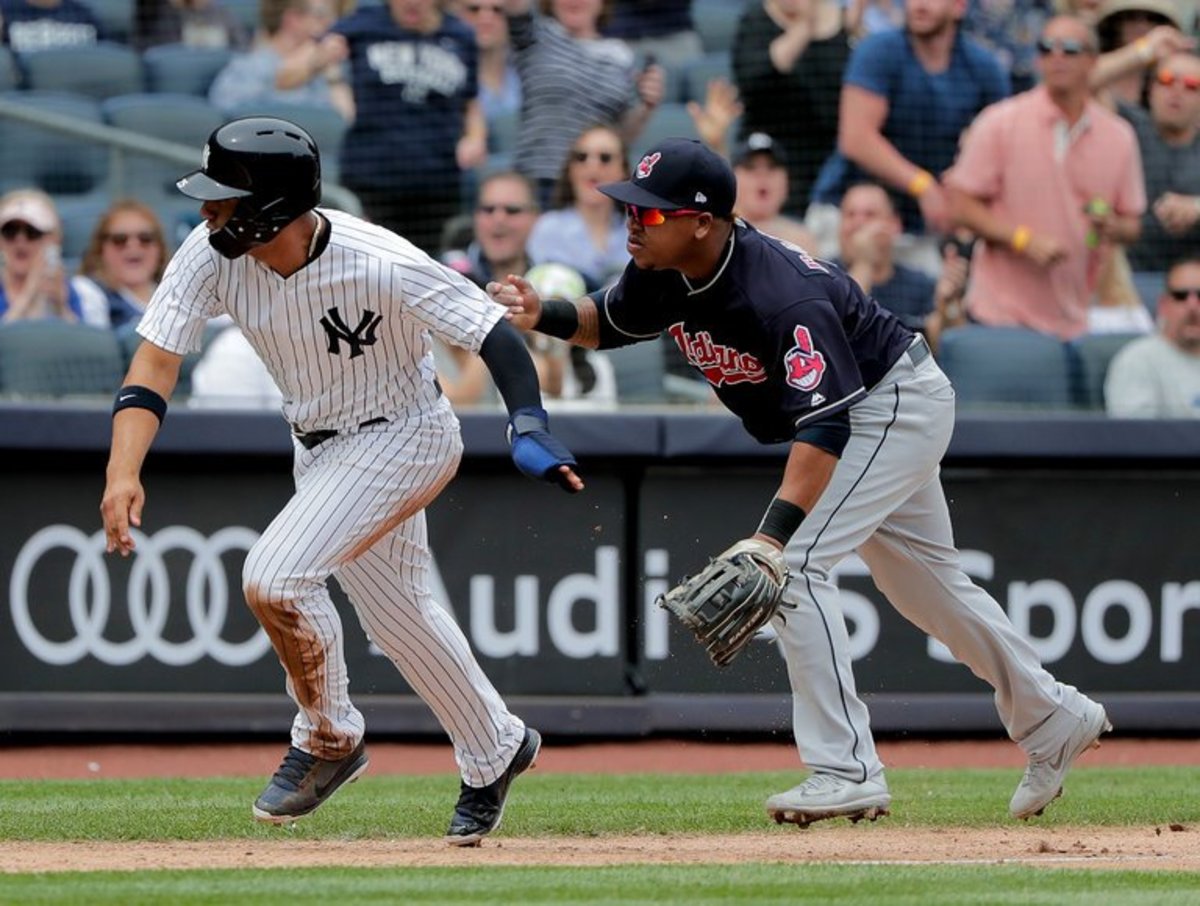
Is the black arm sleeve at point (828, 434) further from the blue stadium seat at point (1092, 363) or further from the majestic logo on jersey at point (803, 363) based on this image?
the blue stadium seat at point (1092, 363)

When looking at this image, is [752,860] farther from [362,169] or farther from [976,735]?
[362,169]

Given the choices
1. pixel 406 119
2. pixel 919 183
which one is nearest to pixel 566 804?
pixel 919 183

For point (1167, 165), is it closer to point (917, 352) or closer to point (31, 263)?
point (917, 352)

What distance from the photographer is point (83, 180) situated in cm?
1048

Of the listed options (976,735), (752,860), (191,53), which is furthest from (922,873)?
(191,53)

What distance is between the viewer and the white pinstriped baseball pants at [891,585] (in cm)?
552

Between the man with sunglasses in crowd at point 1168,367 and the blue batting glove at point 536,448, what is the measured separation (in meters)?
4.87

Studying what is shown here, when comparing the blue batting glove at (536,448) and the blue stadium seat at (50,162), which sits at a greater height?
the blue stadium seat at (50,162)

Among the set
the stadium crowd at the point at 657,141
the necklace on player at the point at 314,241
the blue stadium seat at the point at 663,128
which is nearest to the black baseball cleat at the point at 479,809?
the necklace on player at the point at 314,241

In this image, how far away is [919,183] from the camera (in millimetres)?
9891

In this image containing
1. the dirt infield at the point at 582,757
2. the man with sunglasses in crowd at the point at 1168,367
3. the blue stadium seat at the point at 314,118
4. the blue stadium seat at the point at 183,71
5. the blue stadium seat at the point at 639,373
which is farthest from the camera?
the blue stadium seat at the point at 183,71

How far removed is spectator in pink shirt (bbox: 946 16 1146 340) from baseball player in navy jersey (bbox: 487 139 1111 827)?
4.01 metres

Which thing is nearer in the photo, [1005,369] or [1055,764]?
[1055,764]

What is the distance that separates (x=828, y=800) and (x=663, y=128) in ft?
20.3
